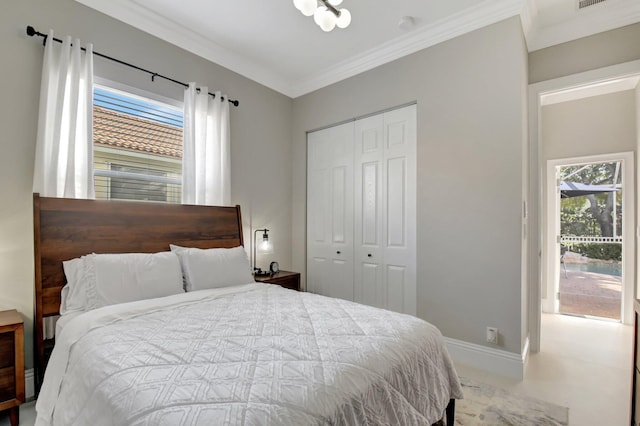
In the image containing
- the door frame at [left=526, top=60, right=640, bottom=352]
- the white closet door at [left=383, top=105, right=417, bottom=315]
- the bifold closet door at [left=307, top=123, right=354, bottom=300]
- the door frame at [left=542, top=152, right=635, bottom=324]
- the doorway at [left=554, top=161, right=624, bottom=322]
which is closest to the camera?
the door frame at [left=526, top=60, right=640, bottom=352]

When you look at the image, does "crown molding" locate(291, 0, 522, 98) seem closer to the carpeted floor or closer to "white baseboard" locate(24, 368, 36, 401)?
the carpeted floor

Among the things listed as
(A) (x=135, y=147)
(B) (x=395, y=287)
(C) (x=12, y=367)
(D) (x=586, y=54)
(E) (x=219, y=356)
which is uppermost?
(D) (x=586, y=54)

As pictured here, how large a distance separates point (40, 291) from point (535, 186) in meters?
4.02

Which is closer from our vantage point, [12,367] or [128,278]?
[12,367]

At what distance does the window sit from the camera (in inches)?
102

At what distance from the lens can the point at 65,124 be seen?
2.29 meters

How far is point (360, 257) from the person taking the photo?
11.6 ft

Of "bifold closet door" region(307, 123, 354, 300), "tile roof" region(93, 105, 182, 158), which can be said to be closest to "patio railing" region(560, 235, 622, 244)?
"bifold closet door" region(307, 123, 354, 300)

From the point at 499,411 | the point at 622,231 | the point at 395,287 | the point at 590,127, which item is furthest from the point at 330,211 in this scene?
the point at 622,231

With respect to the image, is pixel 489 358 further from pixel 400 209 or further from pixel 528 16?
pixel 528 16

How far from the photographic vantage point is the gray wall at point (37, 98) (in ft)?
6.89

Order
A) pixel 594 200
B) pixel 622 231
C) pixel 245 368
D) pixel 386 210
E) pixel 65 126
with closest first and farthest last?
pixel 245 368 → pixel 65 126 → pixel 386 210 → pixel 622 231 → pixel 594 200

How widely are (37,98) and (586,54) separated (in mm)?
4401

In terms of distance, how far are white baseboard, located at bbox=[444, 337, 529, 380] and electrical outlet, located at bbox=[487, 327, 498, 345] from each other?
7 cm
